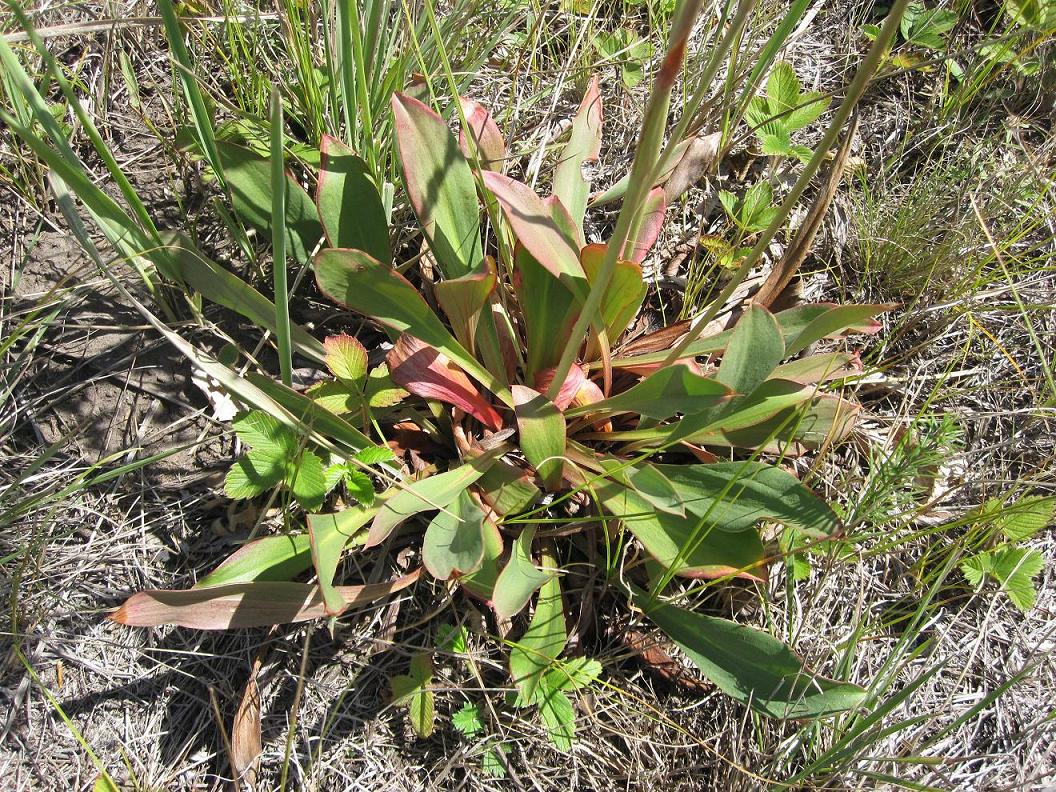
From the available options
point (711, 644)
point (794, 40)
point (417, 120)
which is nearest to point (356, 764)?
point (711, 644)

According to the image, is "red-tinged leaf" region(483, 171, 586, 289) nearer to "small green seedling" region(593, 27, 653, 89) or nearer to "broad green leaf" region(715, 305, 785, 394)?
"broad green leaf" region(715, 305, 785, 394)

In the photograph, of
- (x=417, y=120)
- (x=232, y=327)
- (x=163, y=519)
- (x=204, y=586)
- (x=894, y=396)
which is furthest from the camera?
(x=894, y=396)

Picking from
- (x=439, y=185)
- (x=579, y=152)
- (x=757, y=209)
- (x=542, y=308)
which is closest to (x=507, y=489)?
(x=542, y=308)

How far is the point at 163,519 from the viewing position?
1585 millimetres

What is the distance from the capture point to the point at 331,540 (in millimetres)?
1342

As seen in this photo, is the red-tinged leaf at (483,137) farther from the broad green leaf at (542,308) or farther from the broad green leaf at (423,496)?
the broad green leaf at (423,496)

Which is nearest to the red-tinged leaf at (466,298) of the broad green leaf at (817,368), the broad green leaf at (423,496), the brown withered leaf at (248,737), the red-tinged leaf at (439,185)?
the red-tinged leaf at (439,185)

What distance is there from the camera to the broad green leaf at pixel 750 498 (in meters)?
1.36

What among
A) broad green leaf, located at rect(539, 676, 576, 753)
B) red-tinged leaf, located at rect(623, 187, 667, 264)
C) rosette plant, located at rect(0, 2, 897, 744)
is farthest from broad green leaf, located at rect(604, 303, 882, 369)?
broad green leaf, located at rect(539, 676, 576, 753)

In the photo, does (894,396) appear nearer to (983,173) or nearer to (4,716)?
(983,173)

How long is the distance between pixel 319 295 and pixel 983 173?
1700 mm

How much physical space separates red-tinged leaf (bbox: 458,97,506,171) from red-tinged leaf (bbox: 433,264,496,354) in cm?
31

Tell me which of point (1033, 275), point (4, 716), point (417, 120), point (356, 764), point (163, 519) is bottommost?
point (356, 764)

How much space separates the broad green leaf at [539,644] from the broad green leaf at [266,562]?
44 cm
